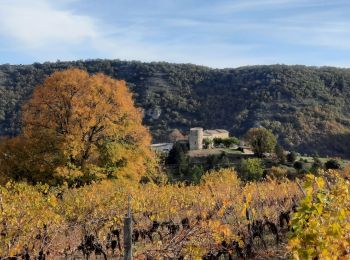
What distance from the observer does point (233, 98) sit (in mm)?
103125

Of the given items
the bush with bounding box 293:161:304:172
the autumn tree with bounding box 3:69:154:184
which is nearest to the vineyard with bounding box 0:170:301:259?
the autumn tree with bounding box 3:69:154:184

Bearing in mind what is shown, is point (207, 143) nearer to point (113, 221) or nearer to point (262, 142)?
point (262, 142)

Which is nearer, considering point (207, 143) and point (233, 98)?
point (207, 143)

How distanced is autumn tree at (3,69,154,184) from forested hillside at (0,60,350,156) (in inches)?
2254

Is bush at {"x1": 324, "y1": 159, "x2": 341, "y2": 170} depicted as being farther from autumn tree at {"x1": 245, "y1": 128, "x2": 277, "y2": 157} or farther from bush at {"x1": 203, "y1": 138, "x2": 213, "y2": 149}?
bush at {"x1": 203, "y1": 138, "x2": 213, "y2": 149}

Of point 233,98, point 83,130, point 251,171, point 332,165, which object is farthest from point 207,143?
point 83,130

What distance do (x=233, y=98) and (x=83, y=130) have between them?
279 feet

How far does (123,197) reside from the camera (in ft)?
45.8

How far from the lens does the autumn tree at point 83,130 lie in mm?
19828

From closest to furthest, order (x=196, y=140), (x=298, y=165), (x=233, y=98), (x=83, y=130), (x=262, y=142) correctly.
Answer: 1. (x=83, y=130)
2. (x=298, y=165)
3. (x=262, y=142)
4. (x=196, y=140)
5. (x=233, y=98)

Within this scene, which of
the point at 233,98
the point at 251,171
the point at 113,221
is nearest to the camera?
the point at 113,221

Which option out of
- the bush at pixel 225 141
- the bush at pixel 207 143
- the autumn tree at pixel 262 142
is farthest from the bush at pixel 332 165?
the bush at pixel 207 143

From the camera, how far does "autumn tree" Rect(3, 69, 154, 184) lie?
65.1 ft

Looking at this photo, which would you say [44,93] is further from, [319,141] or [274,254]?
[319,141]
